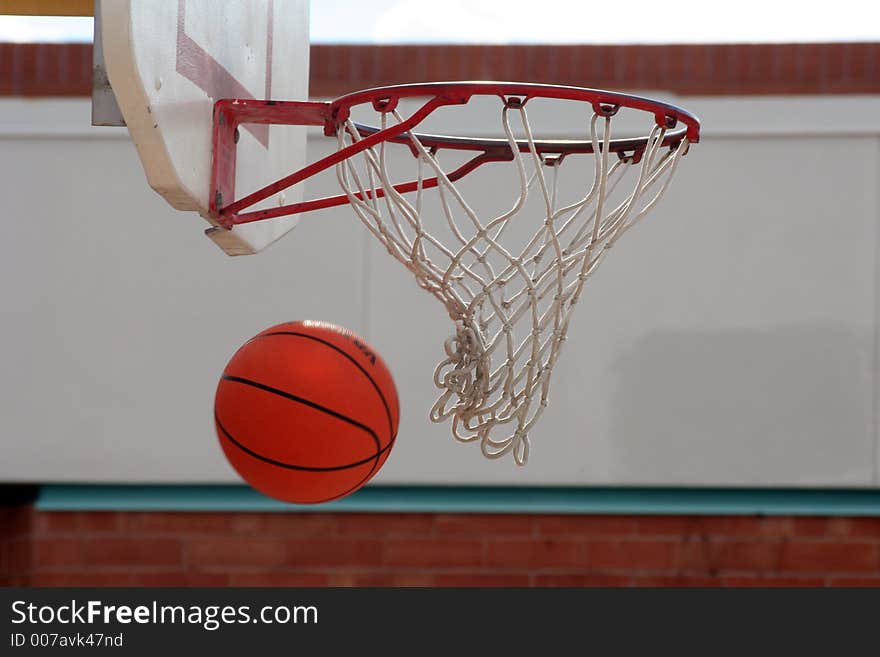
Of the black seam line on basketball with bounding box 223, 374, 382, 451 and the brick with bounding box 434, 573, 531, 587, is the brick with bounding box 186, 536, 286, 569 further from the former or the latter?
the black seam line on basketball with bounding box 223, 374, 382, 451

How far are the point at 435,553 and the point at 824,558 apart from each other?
1.68 metres

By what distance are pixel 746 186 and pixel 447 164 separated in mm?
1316

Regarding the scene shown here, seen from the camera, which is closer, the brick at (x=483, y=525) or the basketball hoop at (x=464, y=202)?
the basketball hoop at (x=464, y=202)

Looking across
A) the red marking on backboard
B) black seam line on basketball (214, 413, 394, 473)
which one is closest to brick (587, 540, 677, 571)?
black seam line on basketball (214, 413, 394, 473)

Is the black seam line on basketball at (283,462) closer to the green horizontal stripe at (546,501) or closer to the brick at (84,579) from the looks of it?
the green horizontal stripe at (546,501)

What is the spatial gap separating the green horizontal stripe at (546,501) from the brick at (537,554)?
0.46 feet

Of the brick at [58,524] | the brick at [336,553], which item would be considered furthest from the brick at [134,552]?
the brick at [336,553]

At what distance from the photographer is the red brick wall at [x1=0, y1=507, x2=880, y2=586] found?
192 inches

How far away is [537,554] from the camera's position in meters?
4.89

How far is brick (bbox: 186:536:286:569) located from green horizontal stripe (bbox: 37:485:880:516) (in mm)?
151

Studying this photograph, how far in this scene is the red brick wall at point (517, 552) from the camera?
4875mm

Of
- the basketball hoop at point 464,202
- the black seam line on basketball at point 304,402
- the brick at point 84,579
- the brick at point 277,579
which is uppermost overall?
the basketball hoop at point 464,202

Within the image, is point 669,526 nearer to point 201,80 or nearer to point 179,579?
point 179,579

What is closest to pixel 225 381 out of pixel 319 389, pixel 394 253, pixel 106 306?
pixel 319 389
